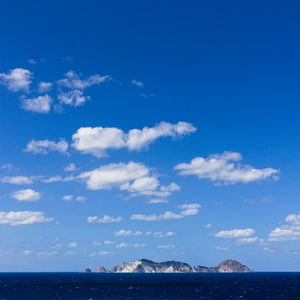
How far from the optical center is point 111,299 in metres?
110

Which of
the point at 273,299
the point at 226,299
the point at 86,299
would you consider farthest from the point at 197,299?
the point at 86,299

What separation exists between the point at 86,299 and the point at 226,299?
4421 centimetres

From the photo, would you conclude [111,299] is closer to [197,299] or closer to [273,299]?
[197,299]

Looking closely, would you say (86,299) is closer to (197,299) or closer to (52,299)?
(52,299)

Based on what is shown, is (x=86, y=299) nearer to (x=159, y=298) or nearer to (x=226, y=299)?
(x=159, y=298)

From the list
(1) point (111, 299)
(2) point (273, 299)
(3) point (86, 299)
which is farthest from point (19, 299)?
(2) point (273, 299)

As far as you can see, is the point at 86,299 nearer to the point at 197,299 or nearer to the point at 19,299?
the point at 19,299

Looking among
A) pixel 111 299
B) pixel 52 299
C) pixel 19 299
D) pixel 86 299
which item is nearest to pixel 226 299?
pixel 111 299

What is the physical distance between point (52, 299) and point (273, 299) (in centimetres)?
6967

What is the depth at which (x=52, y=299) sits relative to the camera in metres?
112

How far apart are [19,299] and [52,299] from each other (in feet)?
33.1

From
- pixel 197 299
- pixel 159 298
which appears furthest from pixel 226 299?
pixel 159 298

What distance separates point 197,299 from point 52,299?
45168mm

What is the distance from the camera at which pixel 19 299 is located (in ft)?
364
